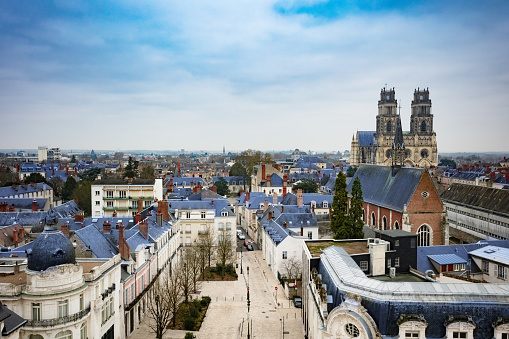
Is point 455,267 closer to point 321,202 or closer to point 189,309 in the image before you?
point 189,309

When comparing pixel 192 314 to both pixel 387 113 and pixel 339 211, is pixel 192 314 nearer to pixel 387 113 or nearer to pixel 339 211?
pixel 339 211

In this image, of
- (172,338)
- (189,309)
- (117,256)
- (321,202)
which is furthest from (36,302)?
(321,202)

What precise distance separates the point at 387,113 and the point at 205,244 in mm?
118621

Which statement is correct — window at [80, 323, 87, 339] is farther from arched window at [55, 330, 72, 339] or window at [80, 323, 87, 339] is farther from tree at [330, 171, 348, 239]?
tree at [330, 171, 348, 239]

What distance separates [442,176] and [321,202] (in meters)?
71.4

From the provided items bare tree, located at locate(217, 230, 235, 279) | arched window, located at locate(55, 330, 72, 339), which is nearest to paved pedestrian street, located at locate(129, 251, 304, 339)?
bare tree, located at locate(217, 230, 235, 279)

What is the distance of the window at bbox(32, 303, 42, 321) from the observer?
21.7m

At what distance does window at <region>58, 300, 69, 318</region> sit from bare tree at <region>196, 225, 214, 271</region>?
2292cm

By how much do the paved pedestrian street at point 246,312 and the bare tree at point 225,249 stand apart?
2788mm

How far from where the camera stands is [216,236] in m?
54.0

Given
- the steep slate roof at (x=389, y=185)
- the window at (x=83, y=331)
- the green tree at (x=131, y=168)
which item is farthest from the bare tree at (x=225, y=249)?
the green tree at (x=131, y=168)

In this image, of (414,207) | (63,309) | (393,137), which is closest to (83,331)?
(63,309)

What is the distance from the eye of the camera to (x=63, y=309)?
22.2 metres

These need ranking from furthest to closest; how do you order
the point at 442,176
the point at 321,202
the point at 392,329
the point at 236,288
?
the point at 442,176
the point at 321,202
the point at 236,288
the point at 392,329
